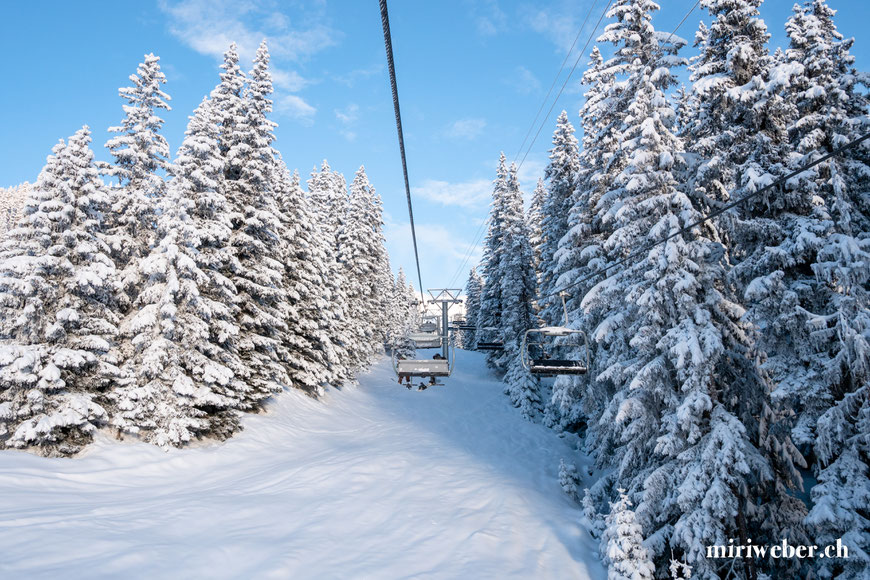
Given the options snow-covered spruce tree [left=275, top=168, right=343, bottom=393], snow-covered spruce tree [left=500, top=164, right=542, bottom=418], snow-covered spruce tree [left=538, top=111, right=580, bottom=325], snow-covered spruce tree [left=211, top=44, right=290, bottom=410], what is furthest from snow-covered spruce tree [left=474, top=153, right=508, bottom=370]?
snow-covered spruce tree [left=211, top=44, right=290, bottom=410]

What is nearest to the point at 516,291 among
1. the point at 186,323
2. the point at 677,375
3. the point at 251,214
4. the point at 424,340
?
the point at 424,340

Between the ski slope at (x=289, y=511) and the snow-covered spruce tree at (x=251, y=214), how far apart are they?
11.0 feet

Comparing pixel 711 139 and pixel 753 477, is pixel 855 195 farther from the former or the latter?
pixel 753 477

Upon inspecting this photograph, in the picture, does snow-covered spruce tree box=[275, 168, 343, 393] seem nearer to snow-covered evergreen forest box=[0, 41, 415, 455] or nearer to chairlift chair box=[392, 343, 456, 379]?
snow-covered evergreen forest box=[0, 41, 415, 455]

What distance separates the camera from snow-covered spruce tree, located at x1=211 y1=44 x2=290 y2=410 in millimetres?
22750

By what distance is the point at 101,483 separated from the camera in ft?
49.1

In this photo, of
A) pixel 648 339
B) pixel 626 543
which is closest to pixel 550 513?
pixel 626 543

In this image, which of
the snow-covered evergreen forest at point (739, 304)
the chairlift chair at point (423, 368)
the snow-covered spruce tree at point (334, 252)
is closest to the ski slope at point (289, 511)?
the snow-covered evergreen forest at point (739, 304)

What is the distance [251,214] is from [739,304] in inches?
826

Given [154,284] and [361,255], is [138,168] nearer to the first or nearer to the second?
[154,284]

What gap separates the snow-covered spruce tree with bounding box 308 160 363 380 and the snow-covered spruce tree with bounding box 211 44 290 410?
23.9 ft

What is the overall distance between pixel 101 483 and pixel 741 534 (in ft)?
60.9

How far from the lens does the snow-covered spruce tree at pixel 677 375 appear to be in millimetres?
12031

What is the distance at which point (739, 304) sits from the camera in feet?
47.1
